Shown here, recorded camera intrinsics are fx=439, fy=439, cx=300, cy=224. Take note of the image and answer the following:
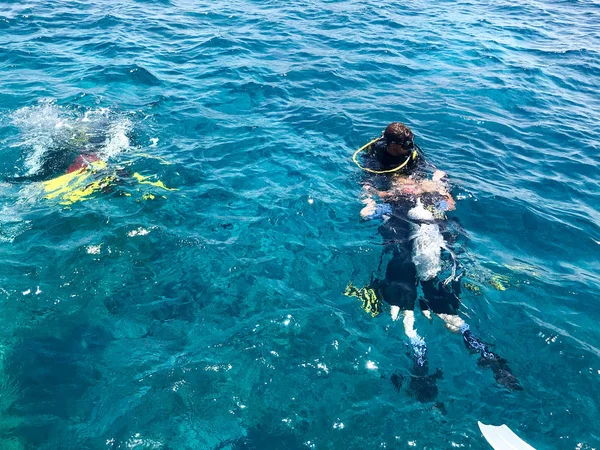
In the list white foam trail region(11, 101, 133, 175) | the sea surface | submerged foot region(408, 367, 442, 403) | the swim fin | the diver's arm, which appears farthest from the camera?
white foam trail region(11, 101, 133, 175)

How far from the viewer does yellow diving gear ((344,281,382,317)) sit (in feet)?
19.1

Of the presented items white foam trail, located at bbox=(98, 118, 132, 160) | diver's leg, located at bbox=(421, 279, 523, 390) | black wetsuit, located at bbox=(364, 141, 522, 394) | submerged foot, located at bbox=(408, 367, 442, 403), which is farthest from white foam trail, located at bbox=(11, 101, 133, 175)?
submerged foot, located at bbox=(408, 367, 442, 403)

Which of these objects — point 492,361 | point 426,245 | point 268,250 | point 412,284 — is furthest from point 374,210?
point 492,361

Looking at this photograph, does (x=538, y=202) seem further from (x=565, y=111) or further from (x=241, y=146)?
(x=241, y=146)

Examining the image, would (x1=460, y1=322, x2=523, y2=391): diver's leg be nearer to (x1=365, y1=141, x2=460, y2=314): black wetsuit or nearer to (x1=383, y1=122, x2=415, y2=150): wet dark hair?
(x1=365, y1=141, x2=460, y2=314): black wetsuit

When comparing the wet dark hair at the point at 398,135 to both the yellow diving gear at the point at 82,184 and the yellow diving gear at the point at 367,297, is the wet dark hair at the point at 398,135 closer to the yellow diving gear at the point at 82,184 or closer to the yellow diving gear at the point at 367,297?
the yellow diving gear at the point at 367,297

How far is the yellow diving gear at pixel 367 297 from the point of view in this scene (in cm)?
584

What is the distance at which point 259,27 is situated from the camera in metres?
16.3

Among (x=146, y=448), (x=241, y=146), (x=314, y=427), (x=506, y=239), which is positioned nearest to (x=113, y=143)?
(x=241, y=146)

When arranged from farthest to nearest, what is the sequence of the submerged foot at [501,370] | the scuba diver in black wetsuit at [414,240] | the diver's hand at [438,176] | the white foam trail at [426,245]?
1. the diver's hand at [438,176]
2. the white foam trail at [426,245]
3. the scuba diver in black wetsuit at [414,240]
4. the submerged foot at [501,370]

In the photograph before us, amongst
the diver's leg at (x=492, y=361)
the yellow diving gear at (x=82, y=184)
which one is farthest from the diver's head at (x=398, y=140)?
the yellow diving gear at (x=82, y=184)

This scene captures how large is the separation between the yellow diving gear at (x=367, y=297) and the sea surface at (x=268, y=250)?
13 centimetres

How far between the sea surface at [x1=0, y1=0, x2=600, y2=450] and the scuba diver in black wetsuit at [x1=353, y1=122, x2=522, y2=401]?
0.58ft

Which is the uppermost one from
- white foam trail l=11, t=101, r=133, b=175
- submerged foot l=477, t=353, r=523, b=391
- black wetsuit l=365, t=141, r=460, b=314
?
white foam trail l=11, t=101, r=133, b=175
